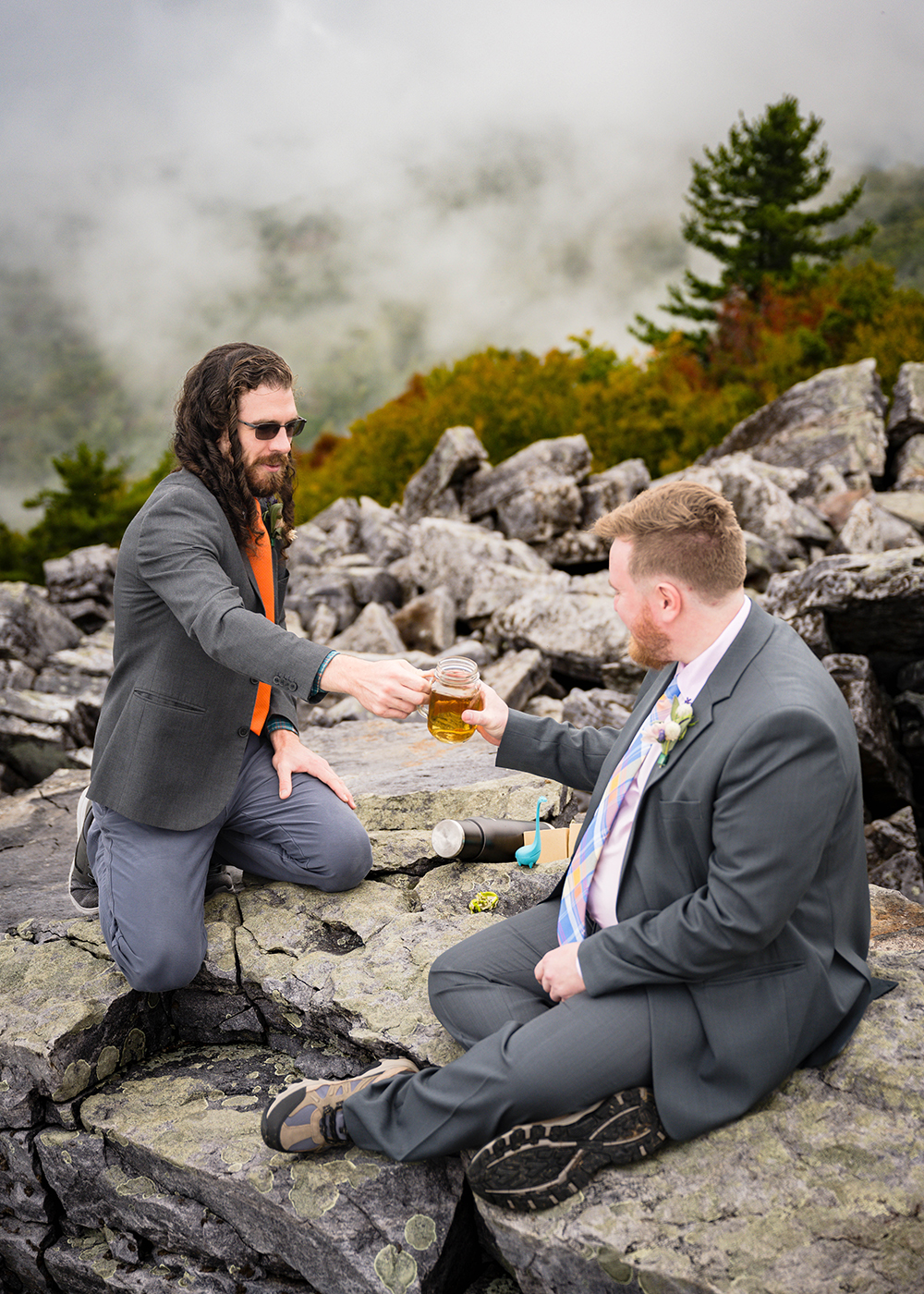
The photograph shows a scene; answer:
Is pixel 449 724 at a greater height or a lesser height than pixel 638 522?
lesser

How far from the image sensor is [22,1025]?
3340 millimetres

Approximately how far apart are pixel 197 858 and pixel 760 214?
3393 centimetres

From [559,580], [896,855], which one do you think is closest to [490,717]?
[896,855]

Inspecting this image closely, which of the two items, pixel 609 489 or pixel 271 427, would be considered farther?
pixel 609 489

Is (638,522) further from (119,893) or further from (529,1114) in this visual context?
(119,893)

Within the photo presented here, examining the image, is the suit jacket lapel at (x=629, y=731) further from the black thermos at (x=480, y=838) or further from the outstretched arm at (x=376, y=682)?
the black thermos at (x=480, y=838)

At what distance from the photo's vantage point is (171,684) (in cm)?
368

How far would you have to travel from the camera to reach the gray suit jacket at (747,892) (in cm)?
232

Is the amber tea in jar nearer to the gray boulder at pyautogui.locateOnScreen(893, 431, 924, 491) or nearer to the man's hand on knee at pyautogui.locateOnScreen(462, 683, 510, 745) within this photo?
the man's hand on knee at pyautogui.locateOnScreen(462, 683, 510, 745)

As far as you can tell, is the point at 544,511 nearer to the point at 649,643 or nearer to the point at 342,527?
the point at 342,527

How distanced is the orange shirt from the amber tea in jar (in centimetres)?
94

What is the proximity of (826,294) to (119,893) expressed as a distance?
30.9m

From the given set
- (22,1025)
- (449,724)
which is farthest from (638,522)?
(22,1025)

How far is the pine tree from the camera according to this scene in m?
31.3
